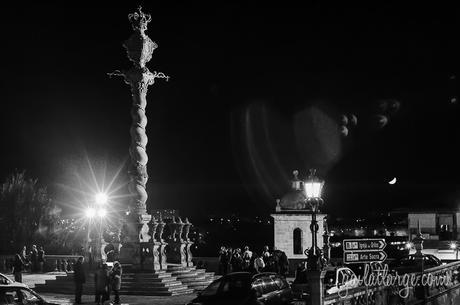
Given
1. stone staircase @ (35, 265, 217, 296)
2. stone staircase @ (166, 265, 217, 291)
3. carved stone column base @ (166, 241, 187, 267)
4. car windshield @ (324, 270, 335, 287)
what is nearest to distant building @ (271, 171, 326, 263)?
carved stone column base @ (166, 241, 187, 267)

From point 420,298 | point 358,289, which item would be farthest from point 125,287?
point 358,289

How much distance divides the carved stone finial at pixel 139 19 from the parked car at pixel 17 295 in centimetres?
1956

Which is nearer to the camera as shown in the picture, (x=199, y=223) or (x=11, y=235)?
(x=11, y=235)

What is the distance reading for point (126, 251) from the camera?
31.0 meters

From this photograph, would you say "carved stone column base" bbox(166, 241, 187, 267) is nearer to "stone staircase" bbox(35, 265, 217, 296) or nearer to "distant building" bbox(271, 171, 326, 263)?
"stone staircase" bbox(35, 265, 217, 296)

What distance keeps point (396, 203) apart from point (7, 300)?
57925 millimetres

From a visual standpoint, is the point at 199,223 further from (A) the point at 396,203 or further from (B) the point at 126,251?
(B) the point at 126,251

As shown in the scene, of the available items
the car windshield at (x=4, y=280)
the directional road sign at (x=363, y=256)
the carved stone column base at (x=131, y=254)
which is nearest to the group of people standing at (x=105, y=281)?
the car windshield at (x=4, y=280)

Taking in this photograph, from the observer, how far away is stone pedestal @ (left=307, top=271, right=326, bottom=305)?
494 inches

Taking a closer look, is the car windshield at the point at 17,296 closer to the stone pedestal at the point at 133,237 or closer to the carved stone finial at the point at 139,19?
the stone pedestal at the point at 133,237

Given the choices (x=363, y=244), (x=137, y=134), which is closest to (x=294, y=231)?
(x=137, y=134)

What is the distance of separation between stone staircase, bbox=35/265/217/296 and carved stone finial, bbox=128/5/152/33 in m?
11.5

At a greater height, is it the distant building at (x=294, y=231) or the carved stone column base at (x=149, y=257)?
the distant building at (x=294, y=231)

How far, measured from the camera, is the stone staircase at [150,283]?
26.7 m
